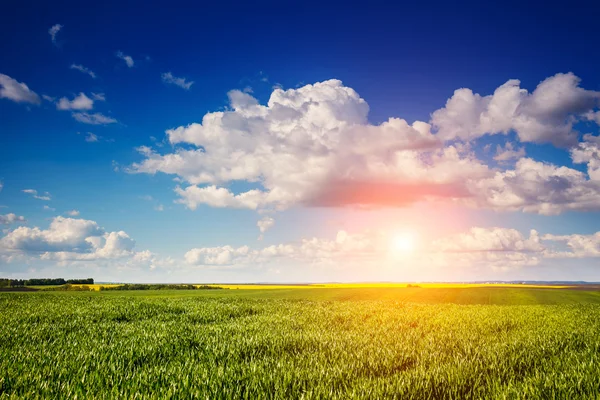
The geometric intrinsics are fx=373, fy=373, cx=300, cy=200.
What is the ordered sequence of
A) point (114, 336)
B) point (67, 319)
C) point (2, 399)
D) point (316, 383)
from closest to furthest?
1. point (2, 399)
2. point (316, 383)
3. point (114, 336)
4. point (67, 319)

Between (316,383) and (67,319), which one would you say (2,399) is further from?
(67,319)

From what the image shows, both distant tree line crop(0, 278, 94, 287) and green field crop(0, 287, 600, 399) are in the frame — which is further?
distant tree line crop(0, 278, 94, 287)

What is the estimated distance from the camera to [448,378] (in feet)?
24.0

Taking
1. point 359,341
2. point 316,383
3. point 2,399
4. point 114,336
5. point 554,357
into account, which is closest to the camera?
point 2,399

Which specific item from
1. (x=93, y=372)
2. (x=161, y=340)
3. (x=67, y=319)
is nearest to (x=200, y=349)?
(x=161, y=340)

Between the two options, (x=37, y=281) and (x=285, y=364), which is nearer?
(x=285, y=364)

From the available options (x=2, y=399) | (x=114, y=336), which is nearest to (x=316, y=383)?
(x=2, y=399)

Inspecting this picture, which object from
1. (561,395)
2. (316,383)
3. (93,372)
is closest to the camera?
(561,395)

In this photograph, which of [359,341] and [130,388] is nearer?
[130,388]

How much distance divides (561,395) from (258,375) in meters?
5.40

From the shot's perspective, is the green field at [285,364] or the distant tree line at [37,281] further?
the distant tree line at [37,281]

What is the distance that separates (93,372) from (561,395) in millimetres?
8890

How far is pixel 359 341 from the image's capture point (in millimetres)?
11531

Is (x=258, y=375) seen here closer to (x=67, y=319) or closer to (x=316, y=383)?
(x=316, y=383)
